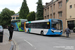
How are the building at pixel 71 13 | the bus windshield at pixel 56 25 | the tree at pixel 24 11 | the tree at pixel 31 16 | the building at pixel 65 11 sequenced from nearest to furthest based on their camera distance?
the bus windshield at pixel 56 25
the building at pixel 71 13
the building at pixel 65 11
the tree at pixel 31 16
the tree at pixel 24 11

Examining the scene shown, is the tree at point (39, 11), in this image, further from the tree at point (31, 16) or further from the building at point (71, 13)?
the building at point (71, 13)

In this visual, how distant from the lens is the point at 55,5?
27.5m

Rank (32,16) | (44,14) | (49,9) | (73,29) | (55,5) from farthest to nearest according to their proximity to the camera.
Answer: (32,16), (44,14), (49,9), (55,5), (73,29)

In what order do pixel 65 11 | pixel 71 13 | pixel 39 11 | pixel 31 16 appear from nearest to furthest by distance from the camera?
pixel 71 13 < pixel 65 11 < pixel 39 11 < pixel 31 16

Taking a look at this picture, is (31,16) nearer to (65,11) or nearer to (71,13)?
(65,11)

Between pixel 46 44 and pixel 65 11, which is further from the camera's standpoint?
pixel 65 11

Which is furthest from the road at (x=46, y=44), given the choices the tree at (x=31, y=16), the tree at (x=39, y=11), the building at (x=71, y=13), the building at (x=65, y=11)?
the tree at (x=31, y=16)

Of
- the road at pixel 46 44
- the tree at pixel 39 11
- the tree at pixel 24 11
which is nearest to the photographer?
the road at pixel 46 44

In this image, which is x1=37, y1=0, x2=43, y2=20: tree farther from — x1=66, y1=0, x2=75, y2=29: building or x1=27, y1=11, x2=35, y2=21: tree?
x1=66, y1=0, x2=75, y2=29: building

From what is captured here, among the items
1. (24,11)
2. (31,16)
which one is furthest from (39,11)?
(24,11)

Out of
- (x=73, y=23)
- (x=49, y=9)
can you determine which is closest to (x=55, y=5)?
(x=49, y=9)

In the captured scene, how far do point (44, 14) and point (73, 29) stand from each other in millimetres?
13416

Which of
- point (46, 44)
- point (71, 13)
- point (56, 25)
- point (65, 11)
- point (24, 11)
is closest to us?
point (46, 44)

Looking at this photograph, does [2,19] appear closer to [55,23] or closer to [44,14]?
[44,14]
